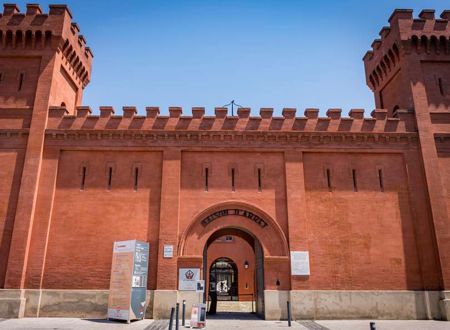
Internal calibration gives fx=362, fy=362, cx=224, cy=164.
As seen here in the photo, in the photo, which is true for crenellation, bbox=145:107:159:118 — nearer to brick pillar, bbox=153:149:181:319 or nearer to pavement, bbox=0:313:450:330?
brick pillar, bbox=153:149:181:319

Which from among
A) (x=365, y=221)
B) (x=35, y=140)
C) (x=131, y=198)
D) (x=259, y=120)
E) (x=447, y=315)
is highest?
(x=259, y=120)

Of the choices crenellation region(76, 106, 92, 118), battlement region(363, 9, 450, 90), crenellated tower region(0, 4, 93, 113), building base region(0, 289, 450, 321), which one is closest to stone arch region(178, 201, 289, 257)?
building base region(0, 289, 450, 321)

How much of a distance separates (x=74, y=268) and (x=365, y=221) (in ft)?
42.3

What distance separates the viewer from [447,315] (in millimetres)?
14562

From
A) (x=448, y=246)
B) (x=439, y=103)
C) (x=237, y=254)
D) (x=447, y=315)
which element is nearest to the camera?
(x=447, y=315)

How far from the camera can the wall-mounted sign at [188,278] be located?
597 inches

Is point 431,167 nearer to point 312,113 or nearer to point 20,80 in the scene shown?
point 312,113

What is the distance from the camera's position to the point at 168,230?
1576 centimetres

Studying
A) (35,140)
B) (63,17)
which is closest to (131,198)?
(35,140)

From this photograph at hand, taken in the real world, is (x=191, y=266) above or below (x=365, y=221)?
below

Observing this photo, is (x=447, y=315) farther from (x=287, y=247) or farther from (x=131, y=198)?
(x=131, y=198)

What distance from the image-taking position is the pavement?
494 inches

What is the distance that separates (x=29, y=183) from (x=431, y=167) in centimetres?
1814

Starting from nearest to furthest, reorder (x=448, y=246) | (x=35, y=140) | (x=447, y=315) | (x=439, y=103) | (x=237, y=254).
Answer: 1. (x=447, y=315)
2. (x=448, y=246)
3. (x=35, y=140)
4. (x=439, y=103)
5. (x=237, y=254)
